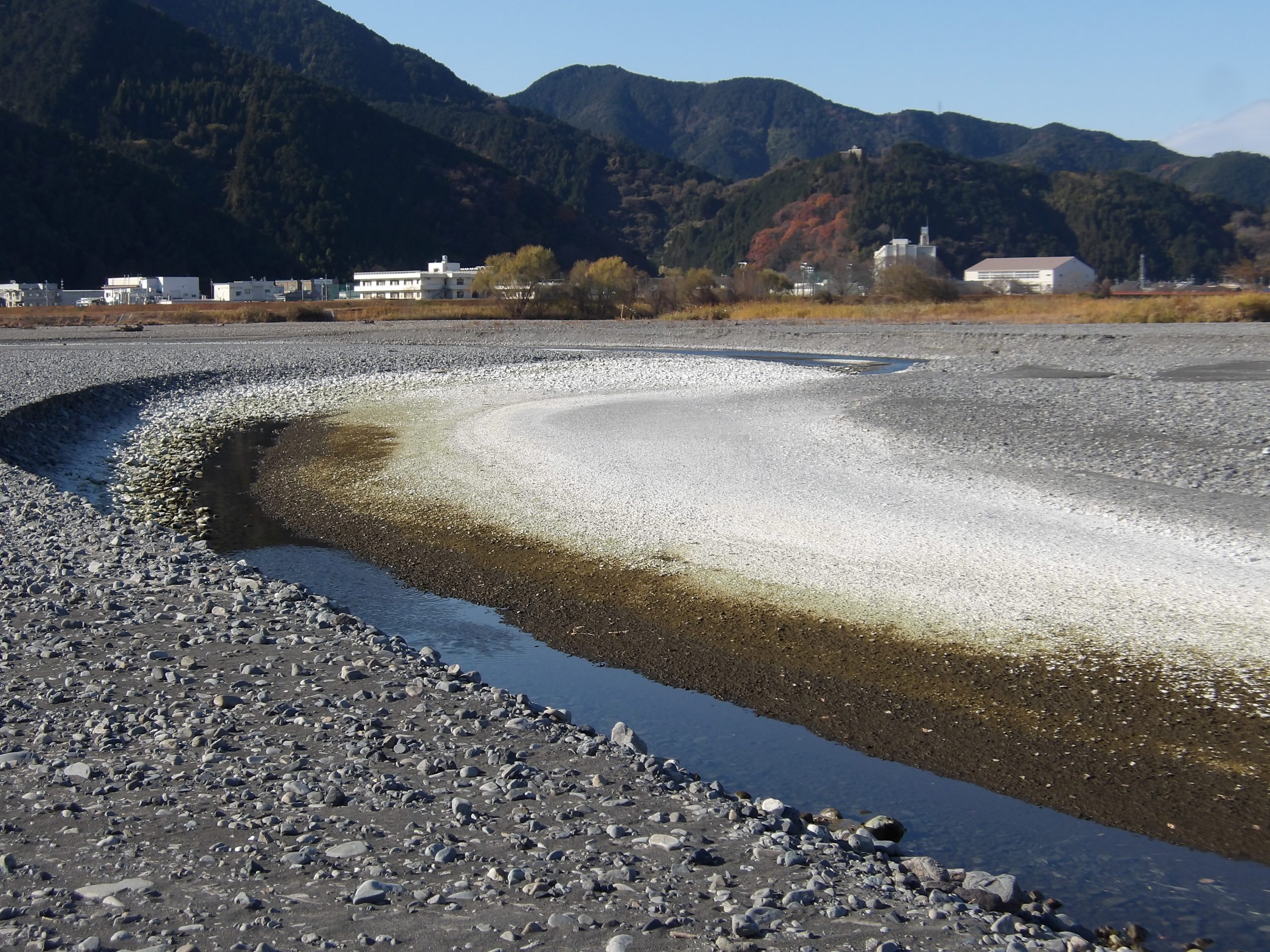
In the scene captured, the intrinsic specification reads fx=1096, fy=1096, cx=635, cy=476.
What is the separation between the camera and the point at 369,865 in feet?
13.8

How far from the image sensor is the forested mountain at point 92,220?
96938 mm

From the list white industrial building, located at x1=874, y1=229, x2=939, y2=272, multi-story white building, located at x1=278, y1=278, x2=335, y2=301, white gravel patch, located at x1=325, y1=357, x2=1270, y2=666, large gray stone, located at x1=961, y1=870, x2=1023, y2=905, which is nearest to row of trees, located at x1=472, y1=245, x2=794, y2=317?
white industrial building, located at x1=874, y1=229, x2=939, y2=272

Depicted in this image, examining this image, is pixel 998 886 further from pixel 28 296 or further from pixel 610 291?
pixel 28 296

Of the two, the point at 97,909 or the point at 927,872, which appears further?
the point at 927,872

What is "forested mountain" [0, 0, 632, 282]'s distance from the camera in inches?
4747

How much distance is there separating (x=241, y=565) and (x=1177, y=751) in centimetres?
752

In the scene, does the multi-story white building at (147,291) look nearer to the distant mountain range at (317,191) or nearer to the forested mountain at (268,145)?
the distant mountain range at (317,191)

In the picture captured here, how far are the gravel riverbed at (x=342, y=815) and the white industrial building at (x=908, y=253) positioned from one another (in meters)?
75.7

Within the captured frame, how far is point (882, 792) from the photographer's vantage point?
563cm

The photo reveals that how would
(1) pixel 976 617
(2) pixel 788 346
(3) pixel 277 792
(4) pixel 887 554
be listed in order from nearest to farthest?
(3) pixel 277 792 → (1) pixel 976 617 → (4) pixel 887 554 → (2) pixel 788 346

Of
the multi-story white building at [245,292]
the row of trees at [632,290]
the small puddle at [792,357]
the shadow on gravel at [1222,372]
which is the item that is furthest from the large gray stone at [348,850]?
the multi-story white building at [245,292]

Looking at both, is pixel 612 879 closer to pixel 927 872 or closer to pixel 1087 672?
pixel 927 872

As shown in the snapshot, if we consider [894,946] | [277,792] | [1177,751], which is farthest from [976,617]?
[277,792]

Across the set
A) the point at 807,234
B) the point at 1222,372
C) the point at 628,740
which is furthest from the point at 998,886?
the point at 807,234
